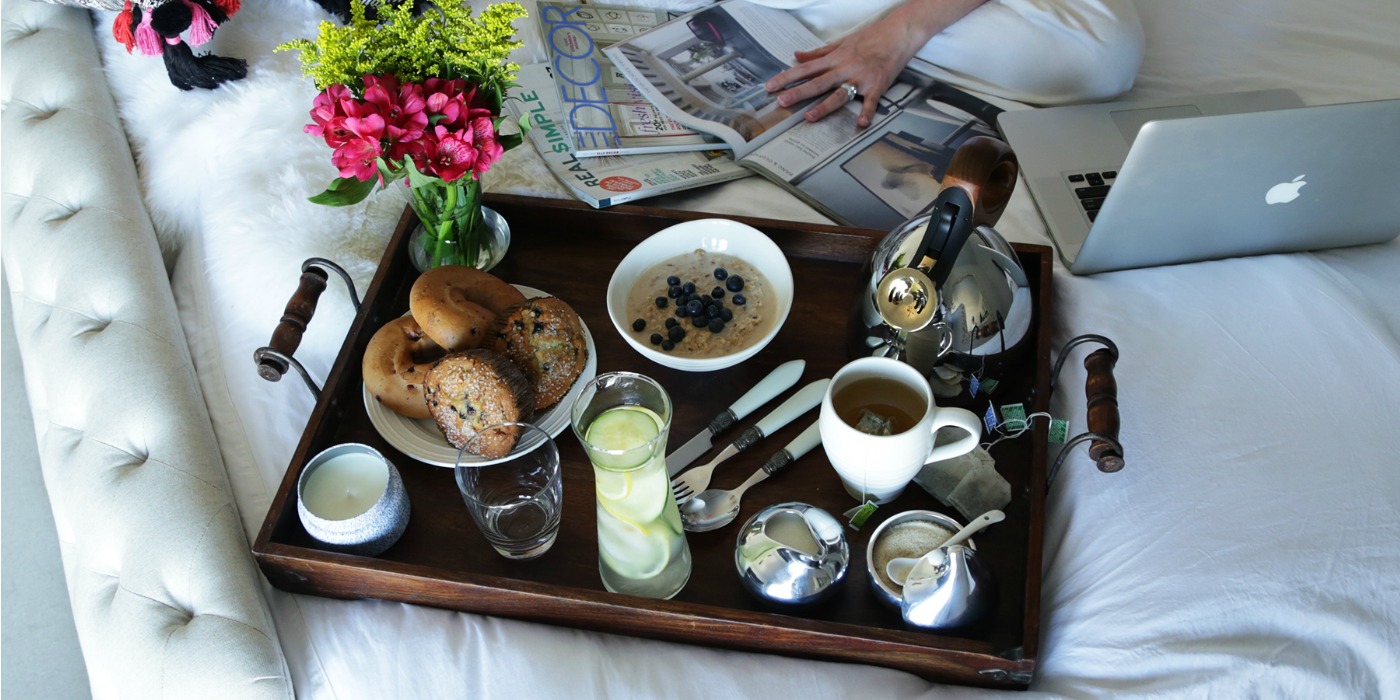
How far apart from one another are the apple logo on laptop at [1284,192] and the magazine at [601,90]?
623 mm

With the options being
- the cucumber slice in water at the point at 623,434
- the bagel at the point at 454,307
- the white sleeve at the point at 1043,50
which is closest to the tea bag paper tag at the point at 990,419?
the cucumber slice in water at the point at 623,434

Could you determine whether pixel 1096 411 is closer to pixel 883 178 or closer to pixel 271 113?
pixel 883 178

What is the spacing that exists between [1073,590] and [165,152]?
1.17 meters

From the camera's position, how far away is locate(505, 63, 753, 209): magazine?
A: 1.11 metres

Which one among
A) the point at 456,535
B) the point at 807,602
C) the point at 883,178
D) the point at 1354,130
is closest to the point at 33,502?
the point at 456,535

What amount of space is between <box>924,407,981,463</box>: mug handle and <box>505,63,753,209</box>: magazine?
0.49 m

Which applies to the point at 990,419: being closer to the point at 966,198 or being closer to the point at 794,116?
the point at 966,198

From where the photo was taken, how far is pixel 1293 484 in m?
0.84

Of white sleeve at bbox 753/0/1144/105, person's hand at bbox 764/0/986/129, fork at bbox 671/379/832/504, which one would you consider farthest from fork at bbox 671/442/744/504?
white sleeve at bbox 753/0/1144/105

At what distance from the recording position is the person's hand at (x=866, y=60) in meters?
1.28

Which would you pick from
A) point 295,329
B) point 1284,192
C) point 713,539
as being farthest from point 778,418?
point 1284,192

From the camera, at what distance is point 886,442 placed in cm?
75

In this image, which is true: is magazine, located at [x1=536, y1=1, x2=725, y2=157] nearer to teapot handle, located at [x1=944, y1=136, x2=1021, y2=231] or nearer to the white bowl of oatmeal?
the white bowl of oatmeal

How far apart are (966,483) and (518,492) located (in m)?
0.40
